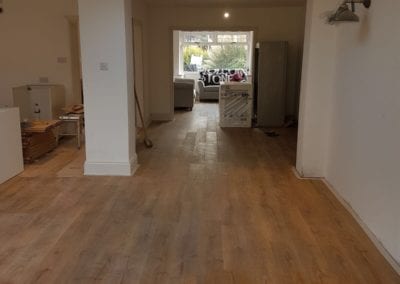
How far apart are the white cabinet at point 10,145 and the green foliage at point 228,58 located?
9.05m

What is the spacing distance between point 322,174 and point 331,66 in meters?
1.16

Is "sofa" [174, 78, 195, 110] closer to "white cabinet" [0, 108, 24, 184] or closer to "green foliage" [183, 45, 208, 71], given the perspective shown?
"green foliage" [183, 45, 208, 71]

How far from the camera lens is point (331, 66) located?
423cm

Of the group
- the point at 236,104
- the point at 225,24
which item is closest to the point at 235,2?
the point at 225,24

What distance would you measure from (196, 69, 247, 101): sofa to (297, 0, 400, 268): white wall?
7381mm

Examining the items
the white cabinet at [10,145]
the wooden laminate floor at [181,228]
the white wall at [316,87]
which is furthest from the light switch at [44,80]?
the white wall at [316,87]

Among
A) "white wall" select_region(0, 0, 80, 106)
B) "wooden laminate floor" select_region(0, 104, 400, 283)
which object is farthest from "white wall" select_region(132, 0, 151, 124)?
"wooden laminate floor" select_region(0, 104, 400, 283)

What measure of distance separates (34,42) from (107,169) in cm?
377

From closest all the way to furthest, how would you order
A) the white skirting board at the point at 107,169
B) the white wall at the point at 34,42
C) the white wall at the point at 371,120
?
the white wall at the point at 371,120
the white skirting board at the point at 107,169
the white wall at the point at 34,42

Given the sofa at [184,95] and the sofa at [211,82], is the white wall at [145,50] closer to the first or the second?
the sofa at [184,95]

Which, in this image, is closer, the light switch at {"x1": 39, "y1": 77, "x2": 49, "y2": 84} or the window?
the light switch at {"x1": 39, "y1": 77, "x2": 49, "y2": 84}

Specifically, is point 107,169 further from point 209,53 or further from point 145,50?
point 209,53

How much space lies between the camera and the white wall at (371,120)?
8.95 feet

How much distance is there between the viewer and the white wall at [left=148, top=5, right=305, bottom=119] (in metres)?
8.05
